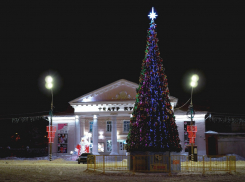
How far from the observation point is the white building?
46781 mm

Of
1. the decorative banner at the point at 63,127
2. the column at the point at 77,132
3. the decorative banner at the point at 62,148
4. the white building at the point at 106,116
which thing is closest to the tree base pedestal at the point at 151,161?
the white building at the point at 106,116

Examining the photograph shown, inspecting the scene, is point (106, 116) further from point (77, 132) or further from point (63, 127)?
point (63, 127)

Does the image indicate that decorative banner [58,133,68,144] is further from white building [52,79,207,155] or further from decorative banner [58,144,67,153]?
decorative banner [58,144,67,153]

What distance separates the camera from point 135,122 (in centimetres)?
2227

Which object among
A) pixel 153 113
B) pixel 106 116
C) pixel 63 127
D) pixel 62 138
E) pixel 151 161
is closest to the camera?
pixel 151 161

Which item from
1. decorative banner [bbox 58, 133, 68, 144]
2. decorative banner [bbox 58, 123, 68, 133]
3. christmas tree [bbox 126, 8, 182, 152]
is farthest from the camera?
decorative banner [bbox 58, 123, 68, 133]

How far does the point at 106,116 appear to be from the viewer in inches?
1973

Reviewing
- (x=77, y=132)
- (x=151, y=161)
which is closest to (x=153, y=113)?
(x=151, y=161)

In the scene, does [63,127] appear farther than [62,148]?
Yes

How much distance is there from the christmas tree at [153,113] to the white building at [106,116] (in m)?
23.9

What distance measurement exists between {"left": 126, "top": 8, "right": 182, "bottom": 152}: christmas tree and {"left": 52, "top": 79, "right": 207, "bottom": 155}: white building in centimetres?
2390

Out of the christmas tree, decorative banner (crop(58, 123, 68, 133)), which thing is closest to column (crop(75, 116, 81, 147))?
decorative banner (crop(58, 123, 68, 133))

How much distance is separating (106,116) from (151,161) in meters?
29.6

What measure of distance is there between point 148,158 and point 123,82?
26.8 meters
